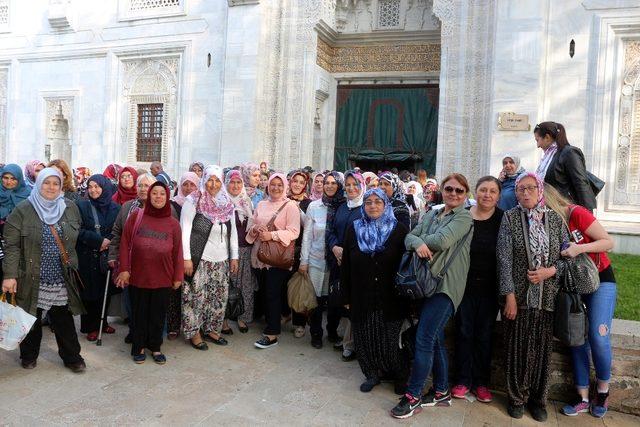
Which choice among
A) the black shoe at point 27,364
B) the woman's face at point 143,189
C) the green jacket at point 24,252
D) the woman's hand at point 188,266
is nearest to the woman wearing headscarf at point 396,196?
the woman's hand at point 188,266

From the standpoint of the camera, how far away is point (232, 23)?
1181 centimetres

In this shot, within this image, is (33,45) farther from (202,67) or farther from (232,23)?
(232,23)

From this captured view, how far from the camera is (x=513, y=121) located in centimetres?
949

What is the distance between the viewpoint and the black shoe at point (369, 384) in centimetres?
399

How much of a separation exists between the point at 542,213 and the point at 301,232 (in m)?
2.45

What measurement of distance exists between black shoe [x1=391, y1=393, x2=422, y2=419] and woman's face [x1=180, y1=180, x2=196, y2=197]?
2.90 m

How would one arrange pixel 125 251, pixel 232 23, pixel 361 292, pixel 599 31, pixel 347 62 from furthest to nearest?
pixel 347 62
pixel 232 23
pixel 599 31
pixel 125 251
pixel 361 292

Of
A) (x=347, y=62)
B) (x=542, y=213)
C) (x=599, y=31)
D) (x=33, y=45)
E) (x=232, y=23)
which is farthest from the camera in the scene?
(x=33, y=45)

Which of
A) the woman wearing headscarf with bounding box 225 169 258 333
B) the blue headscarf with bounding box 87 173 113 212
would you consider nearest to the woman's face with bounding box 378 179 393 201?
the woman wearing headscarf with bounding box 225 169 258 333

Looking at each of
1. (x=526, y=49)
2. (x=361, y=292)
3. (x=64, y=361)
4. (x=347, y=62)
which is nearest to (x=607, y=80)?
(x=526, y=49)

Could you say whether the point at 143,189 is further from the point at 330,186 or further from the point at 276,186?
the point at 330,186

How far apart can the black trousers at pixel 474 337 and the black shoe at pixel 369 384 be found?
→ 63 centimetres

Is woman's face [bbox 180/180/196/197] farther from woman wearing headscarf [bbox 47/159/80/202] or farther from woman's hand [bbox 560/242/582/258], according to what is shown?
woman's hand [bbox 560/242/582/258]

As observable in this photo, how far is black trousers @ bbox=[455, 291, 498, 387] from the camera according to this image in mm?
3828
